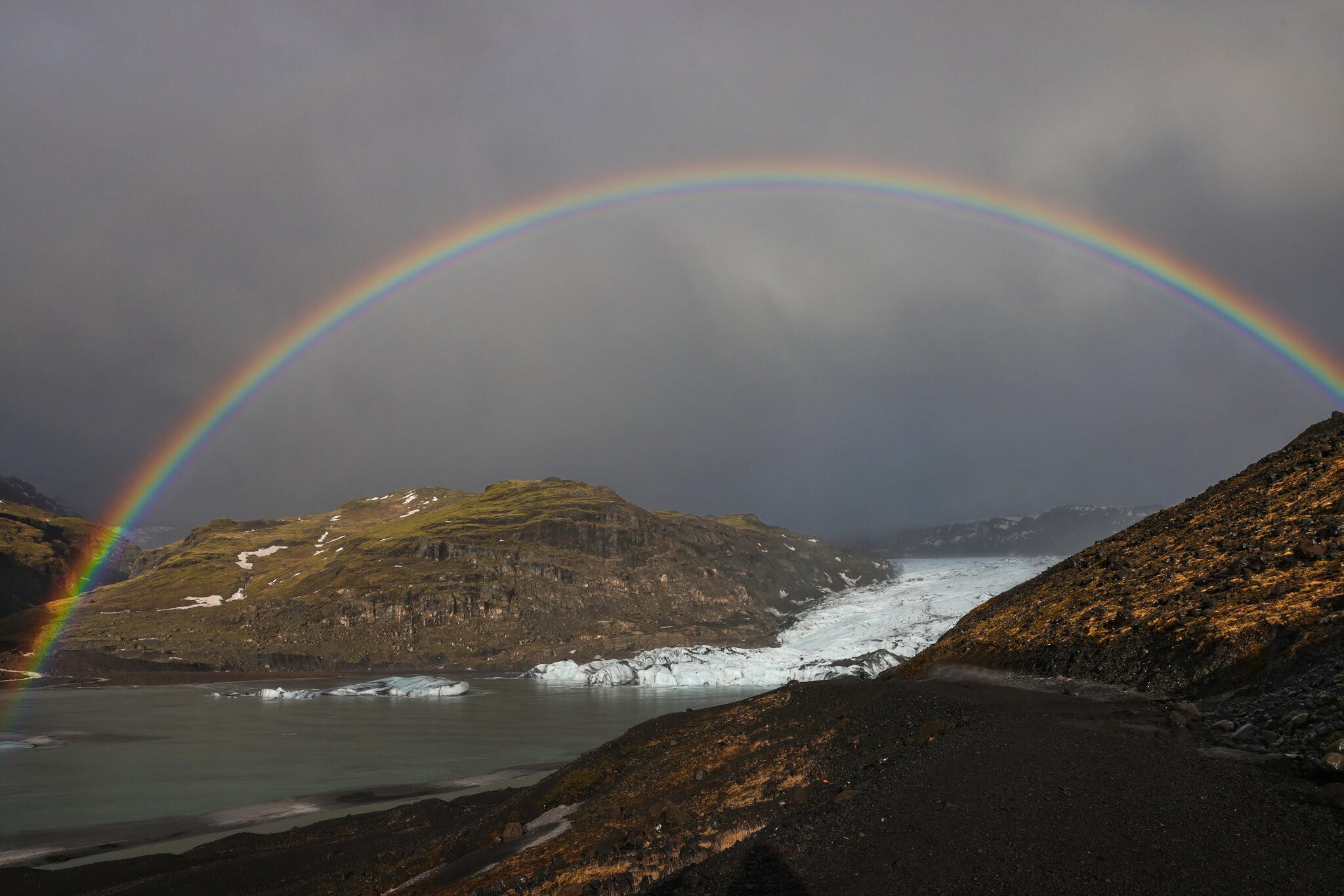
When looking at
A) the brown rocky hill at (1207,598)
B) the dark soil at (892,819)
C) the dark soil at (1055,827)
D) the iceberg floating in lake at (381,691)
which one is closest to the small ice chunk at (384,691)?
the iceberg floating in lake at (381,691)

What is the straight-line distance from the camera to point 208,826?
4288 cm

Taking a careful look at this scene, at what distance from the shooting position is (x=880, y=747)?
21141 millimetres

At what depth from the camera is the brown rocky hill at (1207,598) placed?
2302 cm

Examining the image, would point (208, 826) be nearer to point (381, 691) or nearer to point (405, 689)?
point (405, 689)

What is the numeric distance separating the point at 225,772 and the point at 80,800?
11.3 metres

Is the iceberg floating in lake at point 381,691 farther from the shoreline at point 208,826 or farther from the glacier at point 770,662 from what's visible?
the shoreline at point 208,826

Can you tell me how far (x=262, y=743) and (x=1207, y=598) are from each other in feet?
269

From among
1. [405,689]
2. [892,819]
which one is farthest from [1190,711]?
[405,689]

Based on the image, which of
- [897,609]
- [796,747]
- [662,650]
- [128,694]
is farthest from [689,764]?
[897,609]

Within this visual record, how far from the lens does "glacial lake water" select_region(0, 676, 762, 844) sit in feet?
169

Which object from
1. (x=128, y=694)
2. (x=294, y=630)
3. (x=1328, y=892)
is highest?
(x=294, y=630)

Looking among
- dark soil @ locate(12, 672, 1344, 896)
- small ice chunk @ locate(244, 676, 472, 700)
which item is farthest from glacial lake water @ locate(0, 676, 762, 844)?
dark soil @ locate(12, 672, 1344, 896)

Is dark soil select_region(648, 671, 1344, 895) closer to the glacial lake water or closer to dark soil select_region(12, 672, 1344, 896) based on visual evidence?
dark soil select_region(12, 672, 1344, 896)

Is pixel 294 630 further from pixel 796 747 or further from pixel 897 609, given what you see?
pixel 796 747
